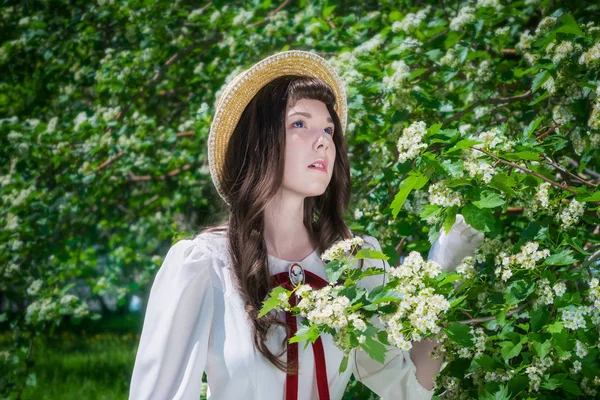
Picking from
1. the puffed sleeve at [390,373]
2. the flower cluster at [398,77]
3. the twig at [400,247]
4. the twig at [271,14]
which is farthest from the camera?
the twig at [271,14]

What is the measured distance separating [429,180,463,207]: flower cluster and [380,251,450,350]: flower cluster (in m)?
0.15

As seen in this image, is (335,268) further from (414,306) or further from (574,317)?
(574,317)

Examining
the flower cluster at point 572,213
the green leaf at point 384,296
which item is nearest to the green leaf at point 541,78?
the flower cluster at point 572,213

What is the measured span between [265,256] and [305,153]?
282 millimetres

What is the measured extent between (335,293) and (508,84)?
1624mm

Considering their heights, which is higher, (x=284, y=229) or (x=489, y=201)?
(x=489, y=201)

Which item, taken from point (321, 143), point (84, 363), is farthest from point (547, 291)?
point (84, 363)

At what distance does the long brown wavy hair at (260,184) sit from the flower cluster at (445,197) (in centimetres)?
44

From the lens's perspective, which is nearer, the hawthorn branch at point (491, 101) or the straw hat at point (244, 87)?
the straw hat at point (244, 87)

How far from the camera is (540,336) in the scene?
175 cm

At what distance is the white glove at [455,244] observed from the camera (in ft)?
6.48

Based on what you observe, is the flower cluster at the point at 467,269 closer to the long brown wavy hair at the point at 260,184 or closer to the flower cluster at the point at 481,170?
the flower cluster at the point at 481,170

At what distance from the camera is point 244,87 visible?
2.08 meters

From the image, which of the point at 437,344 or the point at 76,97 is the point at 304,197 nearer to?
the point at 437,344
